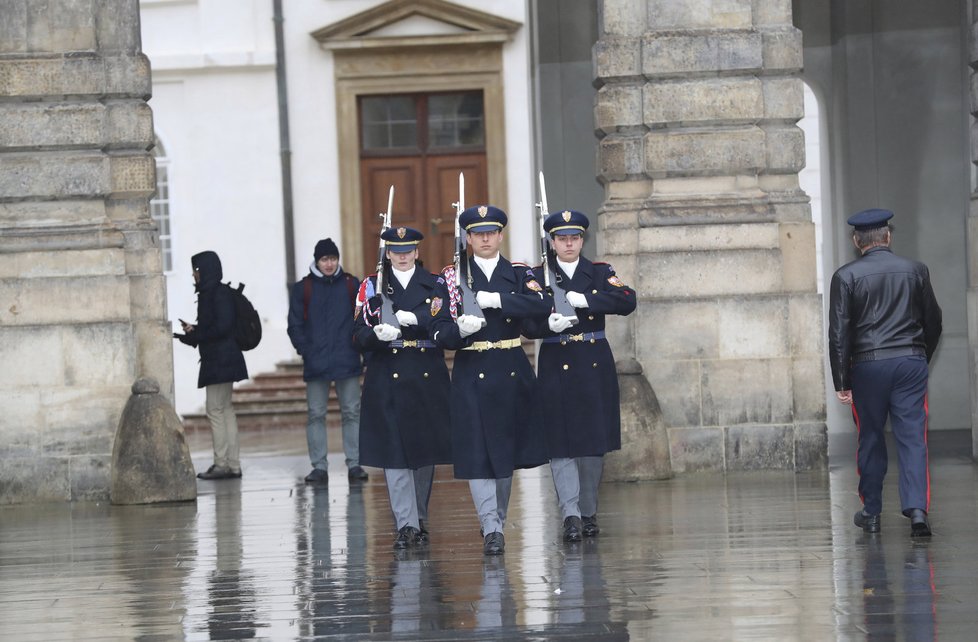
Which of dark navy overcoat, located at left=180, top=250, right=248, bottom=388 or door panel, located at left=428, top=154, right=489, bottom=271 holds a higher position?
door panel, located at left=428, top=154, right=489, bottom=271

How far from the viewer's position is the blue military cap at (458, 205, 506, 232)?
973 centimetres

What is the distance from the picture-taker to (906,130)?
672 inches

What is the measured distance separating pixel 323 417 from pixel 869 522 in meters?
5.68

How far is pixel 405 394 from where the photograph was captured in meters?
10.3

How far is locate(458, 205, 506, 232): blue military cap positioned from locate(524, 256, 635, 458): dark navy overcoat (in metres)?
0.53

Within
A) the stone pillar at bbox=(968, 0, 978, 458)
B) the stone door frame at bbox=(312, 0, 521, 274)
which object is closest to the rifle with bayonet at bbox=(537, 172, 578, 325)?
the stone pillar at bbox=(968, 0, 978, 458)

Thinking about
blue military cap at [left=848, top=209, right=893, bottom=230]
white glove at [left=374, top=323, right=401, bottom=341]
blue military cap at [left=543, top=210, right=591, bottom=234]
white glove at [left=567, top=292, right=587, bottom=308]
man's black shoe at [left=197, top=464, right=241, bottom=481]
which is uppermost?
blue military cap at [left=543, top=210, right=591, bottom=234]

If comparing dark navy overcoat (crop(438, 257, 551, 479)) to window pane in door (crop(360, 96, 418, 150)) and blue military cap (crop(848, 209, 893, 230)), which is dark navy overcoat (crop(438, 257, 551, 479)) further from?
window pane in door (crop(360, 96, 418, 150))

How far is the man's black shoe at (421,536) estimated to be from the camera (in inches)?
402

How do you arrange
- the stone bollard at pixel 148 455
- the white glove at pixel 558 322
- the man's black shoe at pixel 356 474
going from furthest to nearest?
1. the man's black shoe at pixel 356 474
2. the stone bollard at pixel 148 455
3. the white glove at pixel 558 322

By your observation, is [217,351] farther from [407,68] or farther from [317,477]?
[407,68]

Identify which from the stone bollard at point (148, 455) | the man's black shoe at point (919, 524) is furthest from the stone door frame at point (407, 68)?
the man's black shoe at point (919, 524)

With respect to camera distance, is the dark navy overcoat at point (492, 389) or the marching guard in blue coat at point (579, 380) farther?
the marching guard in blue coat at point (579, 380)

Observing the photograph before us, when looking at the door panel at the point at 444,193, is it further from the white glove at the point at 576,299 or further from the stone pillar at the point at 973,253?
the white glove at the point at 576,299
